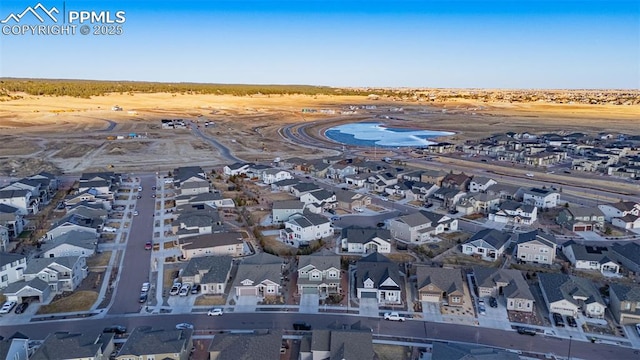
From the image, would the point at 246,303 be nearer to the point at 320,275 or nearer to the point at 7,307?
the point at 320,275

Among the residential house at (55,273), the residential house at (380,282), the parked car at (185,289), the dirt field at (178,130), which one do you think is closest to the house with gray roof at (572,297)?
the residential house at (380,282)

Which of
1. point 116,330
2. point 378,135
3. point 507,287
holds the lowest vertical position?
point 116,330

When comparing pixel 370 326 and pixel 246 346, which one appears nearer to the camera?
pixel 246 346

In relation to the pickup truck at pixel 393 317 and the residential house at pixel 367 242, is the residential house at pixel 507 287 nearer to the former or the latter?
the pickup truck at pixel 393 317

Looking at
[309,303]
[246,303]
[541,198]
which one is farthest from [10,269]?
[541,198]

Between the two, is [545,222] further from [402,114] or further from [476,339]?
[402,114]

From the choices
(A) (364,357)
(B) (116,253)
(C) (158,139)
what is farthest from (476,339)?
(C) (158,139)
